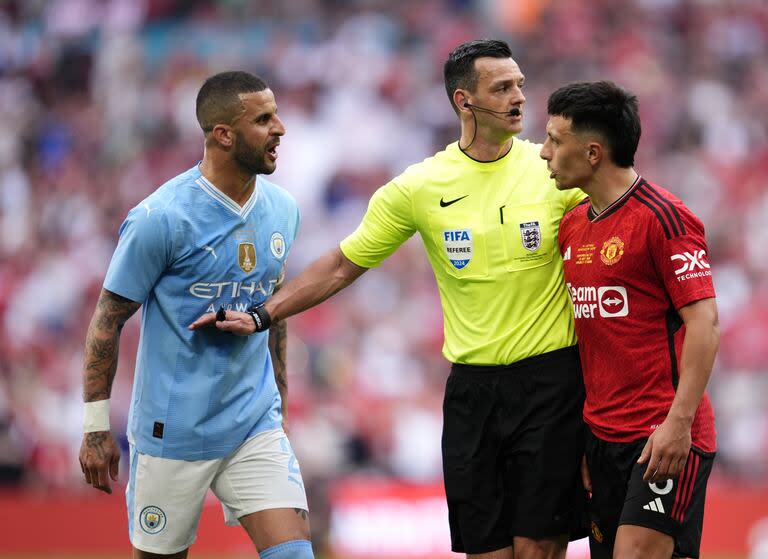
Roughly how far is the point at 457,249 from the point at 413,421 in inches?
303

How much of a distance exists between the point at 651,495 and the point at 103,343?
2604 millimetres

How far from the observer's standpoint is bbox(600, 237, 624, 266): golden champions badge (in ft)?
18.6

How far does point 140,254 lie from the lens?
6.07 meters

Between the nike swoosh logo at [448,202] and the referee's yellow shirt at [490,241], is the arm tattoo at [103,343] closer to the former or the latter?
the referee's yellow shirt at [490,241]

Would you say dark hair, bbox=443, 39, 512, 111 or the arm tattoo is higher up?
dark hair, bbox=443, 39, 512, 111

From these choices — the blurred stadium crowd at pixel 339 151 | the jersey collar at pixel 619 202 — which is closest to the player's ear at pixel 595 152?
the jersey collar at pixel 619 202

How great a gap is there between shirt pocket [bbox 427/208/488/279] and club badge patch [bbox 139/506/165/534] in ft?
5.99

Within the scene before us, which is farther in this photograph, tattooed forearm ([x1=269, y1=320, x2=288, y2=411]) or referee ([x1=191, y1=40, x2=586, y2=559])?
tattooed forearm ([x1=269, y1=320, x2=288, y2=411])

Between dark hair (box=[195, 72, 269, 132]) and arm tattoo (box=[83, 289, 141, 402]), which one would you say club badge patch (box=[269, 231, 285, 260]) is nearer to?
dark hair (box=[195, 72, 269, 132])

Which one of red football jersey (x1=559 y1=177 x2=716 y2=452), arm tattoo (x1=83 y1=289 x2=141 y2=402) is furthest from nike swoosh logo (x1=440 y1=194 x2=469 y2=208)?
arm tattoo (x1=83 y1=289 x2=141 y2=402)

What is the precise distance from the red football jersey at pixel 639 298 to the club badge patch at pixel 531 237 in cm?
37

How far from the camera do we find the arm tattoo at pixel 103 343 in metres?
6.16

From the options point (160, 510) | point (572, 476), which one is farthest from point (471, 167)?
point (160, 510)

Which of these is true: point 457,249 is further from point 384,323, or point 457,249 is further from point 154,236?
point 384,323
